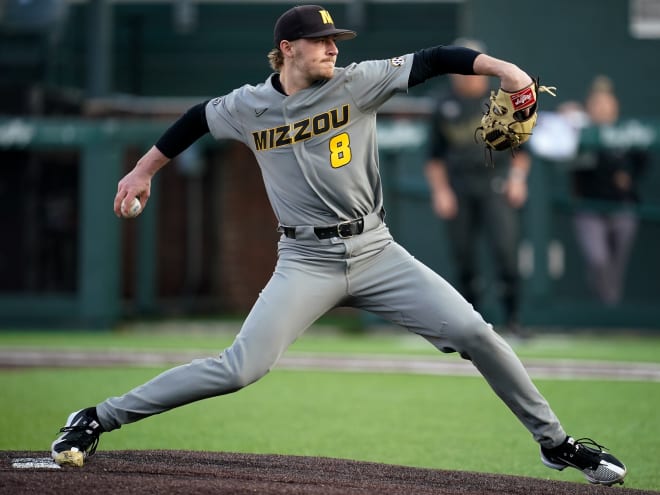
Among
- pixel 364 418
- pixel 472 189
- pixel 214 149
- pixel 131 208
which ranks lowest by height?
pixel 364 418

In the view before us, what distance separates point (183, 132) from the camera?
5.36 m

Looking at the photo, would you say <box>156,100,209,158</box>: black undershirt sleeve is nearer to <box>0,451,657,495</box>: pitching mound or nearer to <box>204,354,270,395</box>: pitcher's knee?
<box>204,354,270,395</box>: pitcher's knee

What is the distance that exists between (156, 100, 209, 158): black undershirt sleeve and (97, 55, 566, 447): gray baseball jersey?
0.18 meters

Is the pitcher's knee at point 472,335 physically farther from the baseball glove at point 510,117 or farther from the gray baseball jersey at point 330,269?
the baseball glove at point 510,117

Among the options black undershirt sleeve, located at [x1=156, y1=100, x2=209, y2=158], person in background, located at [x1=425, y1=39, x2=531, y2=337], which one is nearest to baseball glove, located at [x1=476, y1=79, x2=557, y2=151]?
black undershirt sleeve, located at [x1=156, y1=100, x2=209, y2=158]

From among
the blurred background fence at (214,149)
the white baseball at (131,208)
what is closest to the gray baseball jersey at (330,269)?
the white baseball at (131,208)

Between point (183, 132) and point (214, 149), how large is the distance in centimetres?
1109

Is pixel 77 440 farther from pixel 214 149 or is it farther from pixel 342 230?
pixel 214 149

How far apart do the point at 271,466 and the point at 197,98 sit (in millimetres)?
11525

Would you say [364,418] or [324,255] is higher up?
[324,255]

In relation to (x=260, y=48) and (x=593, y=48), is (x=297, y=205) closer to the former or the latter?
(x=593, y=48)

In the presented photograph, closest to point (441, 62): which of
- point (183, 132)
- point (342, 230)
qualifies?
point (342, 230)

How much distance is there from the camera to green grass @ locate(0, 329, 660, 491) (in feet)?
19.8

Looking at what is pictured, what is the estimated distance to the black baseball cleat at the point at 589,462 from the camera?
5012 millimetres
